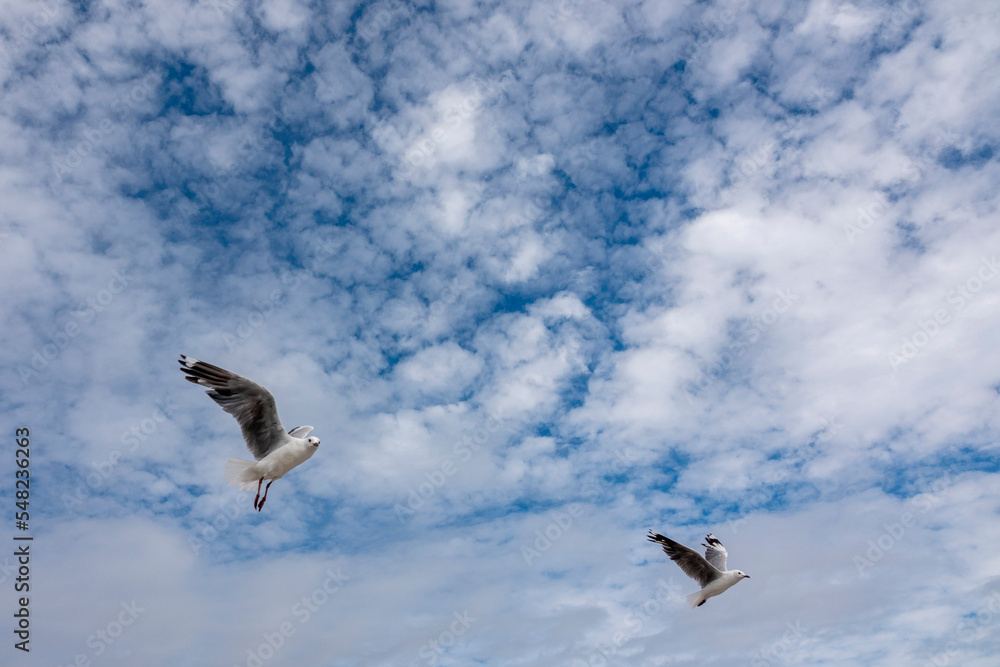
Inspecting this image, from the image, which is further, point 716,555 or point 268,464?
point 716,555

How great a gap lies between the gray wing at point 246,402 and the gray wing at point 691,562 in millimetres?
12455

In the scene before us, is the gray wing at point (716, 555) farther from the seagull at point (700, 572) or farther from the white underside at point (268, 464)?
the white underside at point (268, 464)

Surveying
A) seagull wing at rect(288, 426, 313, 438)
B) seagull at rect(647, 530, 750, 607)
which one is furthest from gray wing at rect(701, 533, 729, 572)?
seagull wing at rect(288, 426, 313, 438)

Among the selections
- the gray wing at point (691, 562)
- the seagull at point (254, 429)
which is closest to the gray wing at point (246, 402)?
the seagull at point (254, 429)

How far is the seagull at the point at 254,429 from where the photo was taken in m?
14.9

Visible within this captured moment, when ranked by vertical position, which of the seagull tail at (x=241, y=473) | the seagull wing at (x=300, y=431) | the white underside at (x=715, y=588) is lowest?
the white underside at (x=715, y=588)

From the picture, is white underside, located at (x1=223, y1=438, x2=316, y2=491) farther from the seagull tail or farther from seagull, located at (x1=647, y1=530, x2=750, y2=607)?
seagull, located at (x1=647, y1=530, x2=750, y2=607)

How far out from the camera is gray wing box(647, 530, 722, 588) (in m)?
21.2

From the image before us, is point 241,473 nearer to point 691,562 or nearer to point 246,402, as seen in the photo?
point 246,402

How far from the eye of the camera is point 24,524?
20547 mm

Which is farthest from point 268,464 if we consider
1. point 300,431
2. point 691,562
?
point 691,562

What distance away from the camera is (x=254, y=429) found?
15469 millimetres

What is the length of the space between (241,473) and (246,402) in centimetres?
154

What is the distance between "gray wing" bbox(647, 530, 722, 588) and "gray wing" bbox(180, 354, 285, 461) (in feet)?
40.9
